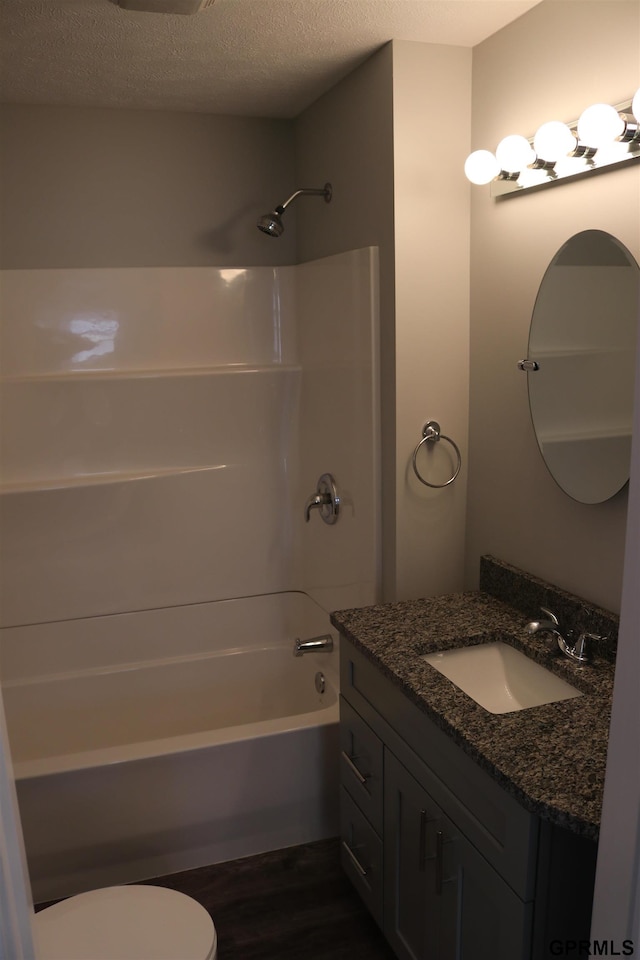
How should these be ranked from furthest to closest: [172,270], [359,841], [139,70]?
[172,270]
[139,70]
[359,841]

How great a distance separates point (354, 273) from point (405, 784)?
1484 millimetres

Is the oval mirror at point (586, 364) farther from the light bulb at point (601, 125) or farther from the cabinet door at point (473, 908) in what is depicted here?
the cabinet door at point (473, 908)

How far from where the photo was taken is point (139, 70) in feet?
7.98

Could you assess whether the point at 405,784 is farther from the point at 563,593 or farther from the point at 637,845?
the point at 637,845

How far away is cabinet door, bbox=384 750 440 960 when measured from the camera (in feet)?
5.73

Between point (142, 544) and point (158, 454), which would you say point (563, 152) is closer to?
point (158, 454)

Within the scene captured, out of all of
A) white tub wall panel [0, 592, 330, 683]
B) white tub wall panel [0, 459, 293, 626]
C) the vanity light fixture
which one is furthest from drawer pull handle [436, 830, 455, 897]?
white tub wall panel [0, 459, 293, 626]

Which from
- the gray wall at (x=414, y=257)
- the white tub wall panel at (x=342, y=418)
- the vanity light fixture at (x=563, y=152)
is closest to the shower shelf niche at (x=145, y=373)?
the white tub wall panel at (x=342, y=418)

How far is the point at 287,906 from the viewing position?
2.27 meters

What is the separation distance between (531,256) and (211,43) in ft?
3.37

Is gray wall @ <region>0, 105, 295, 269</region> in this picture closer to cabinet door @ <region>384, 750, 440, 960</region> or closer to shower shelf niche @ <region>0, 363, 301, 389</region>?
shower shelf niche @ <region>0, 363, 301, 389</region>

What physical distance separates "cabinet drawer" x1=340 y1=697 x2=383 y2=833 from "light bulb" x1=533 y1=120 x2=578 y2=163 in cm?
141

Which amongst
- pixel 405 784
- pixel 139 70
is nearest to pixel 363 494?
pixel 405 784

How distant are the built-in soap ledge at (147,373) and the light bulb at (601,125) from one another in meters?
1.62
